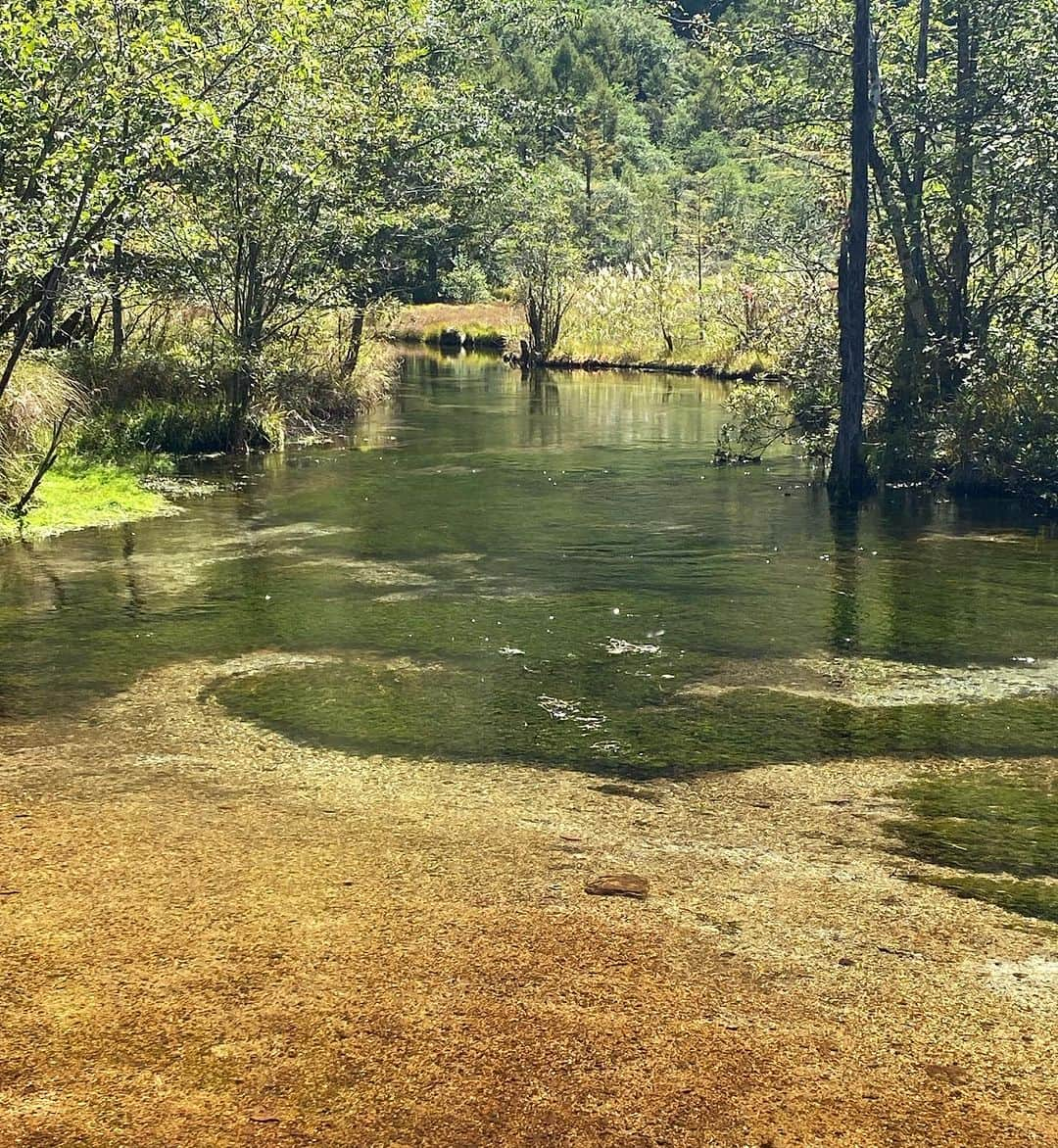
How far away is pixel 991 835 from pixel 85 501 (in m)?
10.5

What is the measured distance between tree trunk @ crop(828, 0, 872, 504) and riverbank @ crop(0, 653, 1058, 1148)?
9540mm

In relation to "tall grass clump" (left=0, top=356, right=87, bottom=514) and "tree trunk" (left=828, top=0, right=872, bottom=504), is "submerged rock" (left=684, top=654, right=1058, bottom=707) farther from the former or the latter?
"tall grass clump" (left=0, top=356, right=87, bottom=514)

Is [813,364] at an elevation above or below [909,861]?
above

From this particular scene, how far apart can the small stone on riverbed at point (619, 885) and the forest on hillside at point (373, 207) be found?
7407 millimetres

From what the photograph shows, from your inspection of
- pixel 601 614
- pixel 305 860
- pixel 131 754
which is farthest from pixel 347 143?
pixel 305 860

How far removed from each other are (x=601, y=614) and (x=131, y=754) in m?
3.86

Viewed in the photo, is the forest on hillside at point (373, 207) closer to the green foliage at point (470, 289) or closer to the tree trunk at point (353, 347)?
the tree trunk at point (353, 347)

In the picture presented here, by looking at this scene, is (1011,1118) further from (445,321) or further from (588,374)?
(445,321)

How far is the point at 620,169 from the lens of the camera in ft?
301

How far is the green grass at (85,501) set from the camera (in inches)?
467

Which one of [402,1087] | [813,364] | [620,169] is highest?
[620,169]

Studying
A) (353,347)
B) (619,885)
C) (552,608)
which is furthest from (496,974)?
(353,347)

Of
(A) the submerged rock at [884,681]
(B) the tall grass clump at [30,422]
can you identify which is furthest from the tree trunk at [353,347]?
(A) the submerged rock at [884,681]

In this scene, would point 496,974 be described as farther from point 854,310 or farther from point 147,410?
point 147,410
